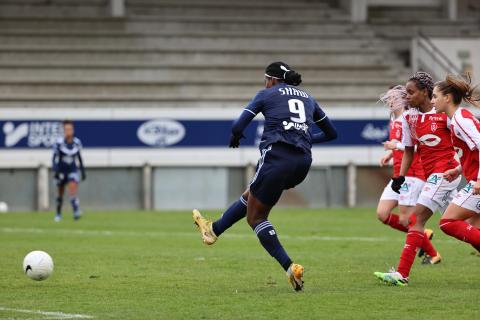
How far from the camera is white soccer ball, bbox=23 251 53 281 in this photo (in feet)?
37.9

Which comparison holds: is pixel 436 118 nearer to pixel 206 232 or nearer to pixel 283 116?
pixel 283 116

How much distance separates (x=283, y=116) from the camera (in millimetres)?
10789

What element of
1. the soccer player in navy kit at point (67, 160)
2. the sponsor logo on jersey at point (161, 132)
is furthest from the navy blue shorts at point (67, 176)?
the sponsor logo on jersey at point (161, 132)

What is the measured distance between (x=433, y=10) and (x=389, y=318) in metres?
32.5

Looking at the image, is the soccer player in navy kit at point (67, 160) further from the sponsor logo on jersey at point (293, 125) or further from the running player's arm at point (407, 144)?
the sponsor logo on jersey at point (293, 125)

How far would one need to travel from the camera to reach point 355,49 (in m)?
36.1

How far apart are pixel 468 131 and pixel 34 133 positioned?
20746 mm

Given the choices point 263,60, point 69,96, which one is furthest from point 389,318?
point 263,60

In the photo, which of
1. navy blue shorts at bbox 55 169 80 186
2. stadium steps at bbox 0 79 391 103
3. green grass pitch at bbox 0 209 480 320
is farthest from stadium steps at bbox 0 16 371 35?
green grass pitch at bbox 0 209 480 320

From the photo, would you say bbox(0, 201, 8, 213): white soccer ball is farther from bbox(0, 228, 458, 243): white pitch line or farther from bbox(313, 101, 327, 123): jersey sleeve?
bbox(313, 101, 327, 123): jersey sleeve

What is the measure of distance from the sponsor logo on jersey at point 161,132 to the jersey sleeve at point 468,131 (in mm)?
20401

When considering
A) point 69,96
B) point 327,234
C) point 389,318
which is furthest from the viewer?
point 69,96

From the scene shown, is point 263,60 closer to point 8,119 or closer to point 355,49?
point 355,49

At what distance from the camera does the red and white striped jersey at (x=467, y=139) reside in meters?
10.6
